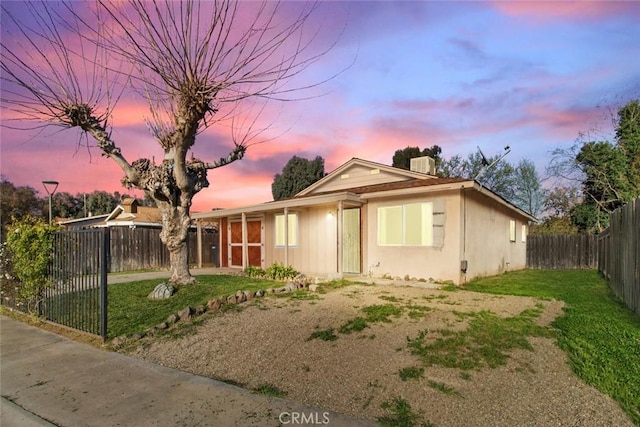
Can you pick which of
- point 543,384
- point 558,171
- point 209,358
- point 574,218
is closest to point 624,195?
point 574,218

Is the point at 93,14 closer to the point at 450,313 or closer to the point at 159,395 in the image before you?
the point at 159,395

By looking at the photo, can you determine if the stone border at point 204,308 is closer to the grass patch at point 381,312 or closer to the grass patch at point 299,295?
the grass patch at point 299,295

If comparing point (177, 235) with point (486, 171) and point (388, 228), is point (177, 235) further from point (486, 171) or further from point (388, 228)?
point (486, 171)

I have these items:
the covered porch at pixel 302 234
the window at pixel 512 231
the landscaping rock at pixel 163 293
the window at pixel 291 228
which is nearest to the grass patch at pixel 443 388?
the landscaping rock at pixel 163 293

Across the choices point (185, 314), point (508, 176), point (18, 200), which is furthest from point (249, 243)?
point (508, 176)

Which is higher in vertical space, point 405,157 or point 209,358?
point 405,157

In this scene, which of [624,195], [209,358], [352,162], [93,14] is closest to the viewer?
[209,358]

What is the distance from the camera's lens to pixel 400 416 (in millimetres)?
3191

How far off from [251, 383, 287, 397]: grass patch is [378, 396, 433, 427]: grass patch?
1063 millimetres

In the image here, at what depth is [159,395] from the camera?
3.78 m

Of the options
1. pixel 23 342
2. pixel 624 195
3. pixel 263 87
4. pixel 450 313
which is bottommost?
pixel 23 342

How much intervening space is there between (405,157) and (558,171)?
39.6ft

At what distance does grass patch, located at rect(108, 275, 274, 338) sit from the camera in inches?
252

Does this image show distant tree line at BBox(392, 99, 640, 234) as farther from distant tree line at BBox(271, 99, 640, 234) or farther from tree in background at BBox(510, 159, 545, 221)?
tree in background at BBox(510, 159, 545, 221)
